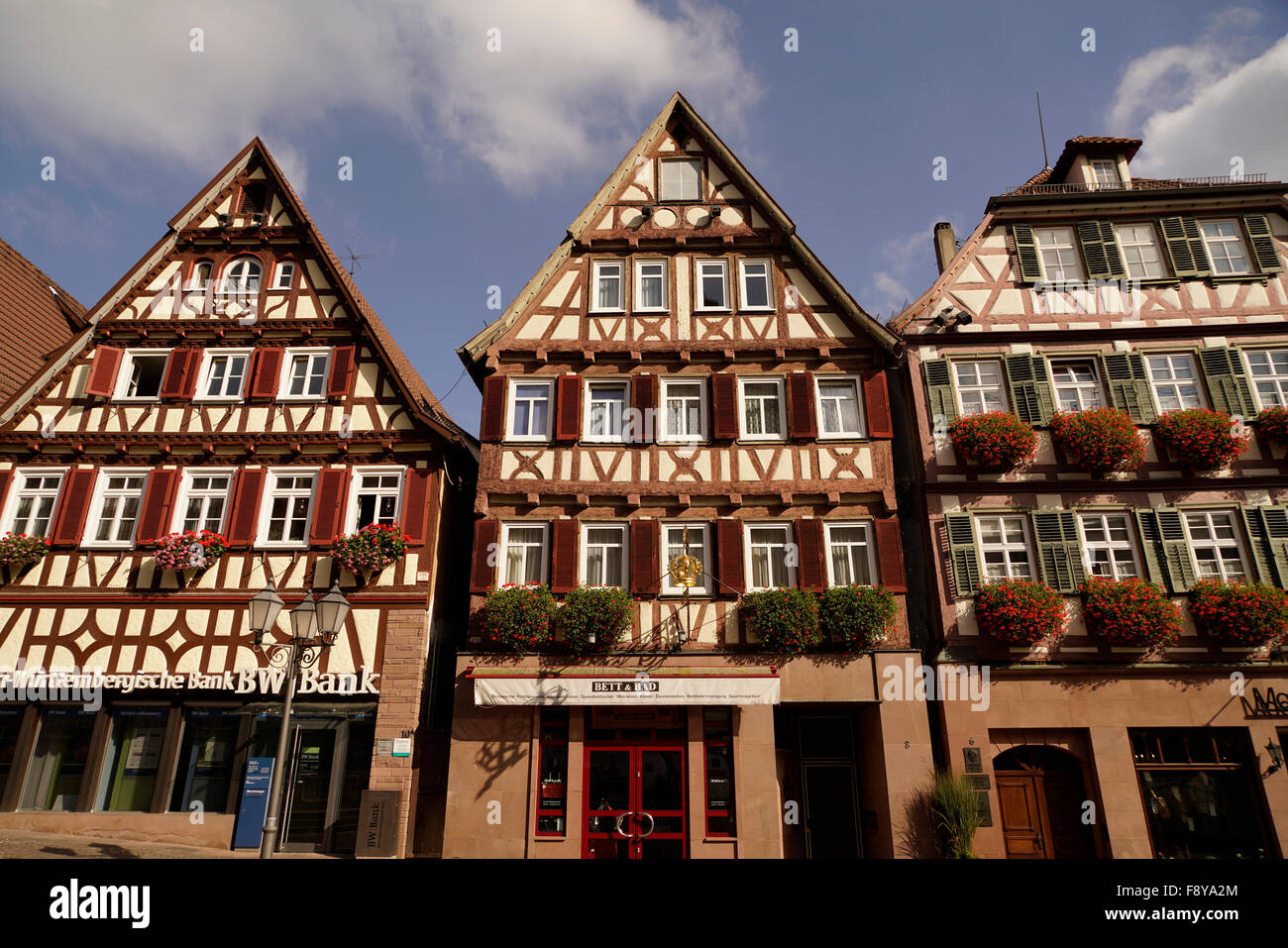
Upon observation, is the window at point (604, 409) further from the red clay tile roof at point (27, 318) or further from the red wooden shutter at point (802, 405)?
the red clay tile roof at point (27, 318)

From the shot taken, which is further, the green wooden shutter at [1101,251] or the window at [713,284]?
the window at [713,284]

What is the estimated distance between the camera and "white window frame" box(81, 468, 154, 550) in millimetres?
15617

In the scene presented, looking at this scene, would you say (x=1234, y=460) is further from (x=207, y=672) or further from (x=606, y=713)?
(x=207, y=672)

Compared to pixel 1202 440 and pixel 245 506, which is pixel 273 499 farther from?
pixel 1202 440

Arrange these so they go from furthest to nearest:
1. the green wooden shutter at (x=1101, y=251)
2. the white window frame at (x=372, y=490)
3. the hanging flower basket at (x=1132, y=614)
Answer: the green wooden shutter at (x=1101, y=251) → the white window frame at (x=372, y=490) → the hanging flower basket at (x=1132, y=614)

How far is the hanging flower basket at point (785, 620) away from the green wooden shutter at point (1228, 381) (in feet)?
30.0

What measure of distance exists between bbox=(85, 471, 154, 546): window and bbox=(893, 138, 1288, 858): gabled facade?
51.1 feet

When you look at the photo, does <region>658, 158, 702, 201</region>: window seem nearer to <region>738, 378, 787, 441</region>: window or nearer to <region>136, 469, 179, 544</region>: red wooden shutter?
<region>738, 378, 787, 441</region>: window

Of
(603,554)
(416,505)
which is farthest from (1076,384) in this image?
(416,505)

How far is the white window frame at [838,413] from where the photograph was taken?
15.9 meters

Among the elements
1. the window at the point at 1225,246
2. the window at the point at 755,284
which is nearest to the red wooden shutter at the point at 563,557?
the window at the point at 755,284

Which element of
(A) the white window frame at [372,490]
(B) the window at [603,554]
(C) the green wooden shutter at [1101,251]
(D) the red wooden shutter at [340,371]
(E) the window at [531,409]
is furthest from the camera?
(C) the green wooden shutter at [1101,251]

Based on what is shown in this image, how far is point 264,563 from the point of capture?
15.3 m

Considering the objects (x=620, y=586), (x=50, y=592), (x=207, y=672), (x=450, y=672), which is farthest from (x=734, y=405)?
(x=50, y=592)
